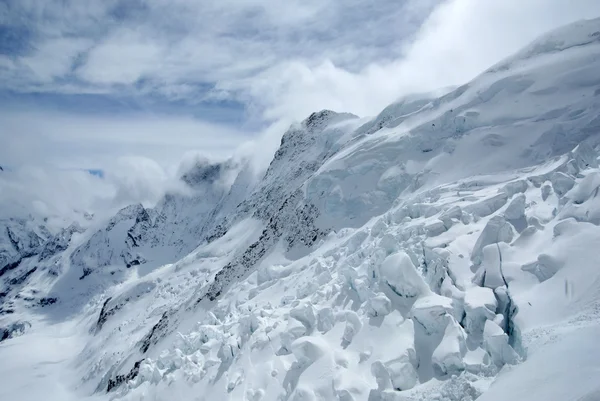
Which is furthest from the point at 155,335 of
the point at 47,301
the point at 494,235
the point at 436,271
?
the point at 47,301

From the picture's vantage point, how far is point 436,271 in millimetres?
19234

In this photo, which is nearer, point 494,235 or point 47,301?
A: point 494,235

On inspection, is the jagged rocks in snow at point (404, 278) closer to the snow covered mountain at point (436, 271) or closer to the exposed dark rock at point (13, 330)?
the snow covered mountain at point (436, 271)

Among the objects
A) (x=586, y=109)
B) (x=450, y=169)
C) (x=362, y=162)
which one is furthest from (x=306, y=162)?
(x=586, y=109)

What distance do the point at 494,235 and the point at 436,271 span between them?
345cm

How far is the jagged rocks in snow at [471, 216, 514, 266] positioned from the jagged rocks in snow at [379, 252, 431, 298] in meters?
3.10

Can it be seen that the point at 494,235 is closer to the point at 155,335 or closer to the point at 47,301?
the point at 155,335

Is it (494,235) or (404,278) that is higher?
(494,235)

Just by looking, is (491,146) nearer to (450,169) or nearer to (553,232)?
(450,169)

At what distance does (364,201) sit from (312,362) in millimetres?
29089

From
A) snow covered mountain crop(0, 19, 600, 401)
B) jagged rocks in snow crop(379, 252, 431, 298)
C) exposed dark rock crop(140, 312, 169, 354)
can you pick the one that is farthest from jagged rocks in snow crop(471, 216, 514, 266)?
exposed dark rock crop(140, 312, 169, 354)

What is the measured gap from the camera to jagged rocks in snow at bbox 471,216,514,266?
1938cm

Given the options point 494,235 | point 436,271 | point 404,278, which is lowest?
point 436,271

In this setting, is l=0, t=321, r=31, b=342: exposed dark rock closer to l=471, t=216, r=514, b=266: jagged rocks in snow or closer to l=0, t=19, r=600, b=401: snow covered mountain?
l=0, t=19, r=600, b=401: snow covered mountain
